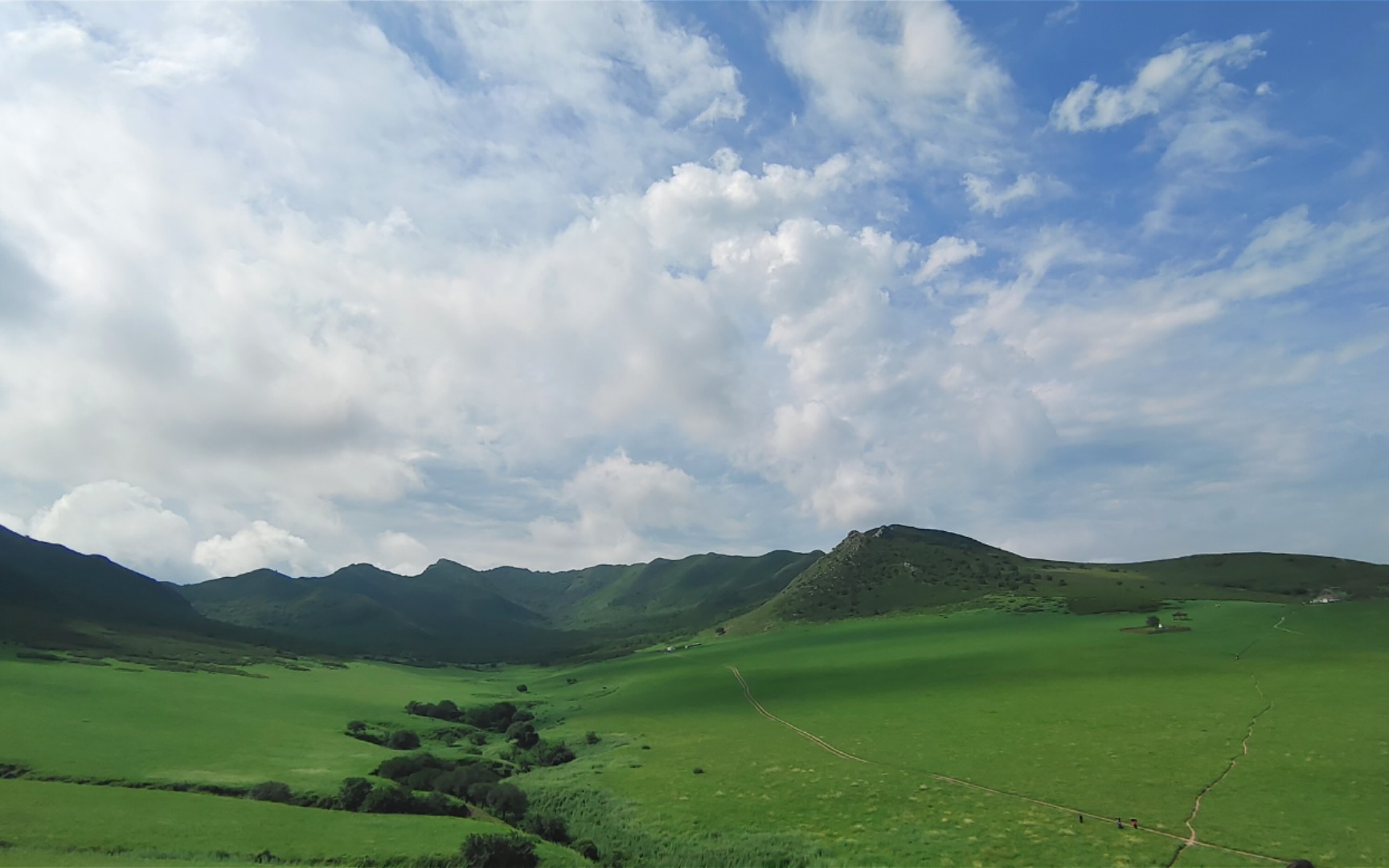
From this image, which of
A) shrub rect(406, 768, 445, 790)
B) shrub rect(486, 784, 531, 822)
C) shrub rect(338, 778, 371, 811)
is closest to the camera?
shrub rect(338, 778, 371, 811)

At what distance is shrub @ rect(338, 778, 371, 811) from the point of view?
51781 mm

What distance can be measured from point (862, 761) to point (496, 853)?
30855mm

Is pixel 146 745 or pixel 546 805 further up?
pixel 146 745

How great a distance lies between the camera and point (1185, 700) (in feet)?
214

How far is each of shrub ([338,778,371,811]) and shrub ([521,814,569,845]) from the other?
13.0m

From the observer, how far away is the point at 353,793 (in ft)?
173

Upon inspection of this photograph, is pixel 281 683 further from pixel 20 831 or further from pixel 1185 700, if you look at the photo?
pixel 1185 700

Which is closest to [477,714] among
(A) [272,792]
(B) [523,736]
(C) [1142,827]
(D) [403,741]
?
(D) [403,741]

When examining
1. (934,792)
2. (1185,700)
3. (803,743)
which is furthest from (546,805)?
(1185,700)

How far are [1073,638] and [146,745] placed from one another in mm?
126703

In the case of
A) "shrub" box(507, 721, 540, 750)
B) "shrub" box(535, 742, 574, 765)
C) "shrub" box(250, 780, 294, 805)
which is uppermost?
"shrub" box(250, 780, 294, 805)

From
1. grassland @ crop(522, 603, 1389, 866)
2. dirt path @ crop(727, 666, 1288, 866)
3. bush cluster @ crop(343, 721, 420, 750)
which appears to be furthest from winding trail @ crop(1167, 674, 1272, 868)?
bush cluster @ crop(343, 721, 420, 750)

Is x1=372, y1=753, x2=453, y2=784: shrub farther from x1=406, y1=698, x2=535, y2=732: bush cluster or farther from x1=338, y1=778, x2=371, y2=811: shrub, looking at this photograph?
x1=406, y1=698, x2=535, y2=732: bush cluster

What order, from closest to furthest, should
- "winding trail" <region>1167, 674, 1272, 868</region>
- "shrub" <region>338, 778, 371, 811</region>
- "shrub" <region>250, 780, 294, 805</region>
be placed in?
1. "winding trail" <region>1167, 674, 1272, 868</region>
2. "shrub" <region>250, 780, 294, 805</region>
3. "shrub" <region>338, 778, 371, 811</region>
